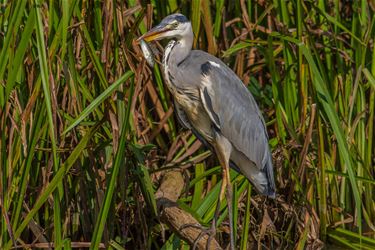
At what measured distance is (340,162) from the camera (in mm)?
3357

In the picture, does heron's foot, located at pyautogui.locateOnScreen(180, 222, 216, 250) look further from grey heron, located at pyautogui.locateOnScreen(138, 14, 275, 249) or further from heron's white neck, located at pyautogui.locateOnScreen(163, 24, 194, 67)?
heron's white neck, located at pyautogui.locateOnScreen(163, 24, 194, 67)

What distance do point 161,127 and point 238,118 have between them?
36cm

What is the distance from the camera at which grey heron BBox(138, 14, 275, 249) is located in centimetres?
285

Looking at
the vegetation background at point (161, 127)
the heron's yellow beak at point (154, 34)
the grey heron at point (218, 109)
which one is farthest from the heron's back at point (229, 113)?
the heron's yellow beak at point (154, 34)

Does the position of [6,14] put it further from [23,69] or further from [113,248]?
[113,248]

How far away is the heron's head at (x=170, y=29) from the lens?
104 inches

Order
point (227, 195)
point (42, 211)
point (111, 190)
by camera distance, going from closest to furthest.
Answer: point (111, 190), point (227, 195), point (42, 211)

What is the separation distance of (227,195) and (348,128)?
0.63m

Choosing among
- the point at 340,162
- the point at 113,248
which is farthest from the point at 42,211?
the point at 340,162

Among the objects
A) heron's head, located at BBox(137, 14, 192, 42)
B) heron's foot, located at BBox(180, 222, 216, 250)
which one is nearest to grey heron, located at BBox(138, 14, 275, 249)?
heron's head, located at BBox(137, 14, 192, 42)

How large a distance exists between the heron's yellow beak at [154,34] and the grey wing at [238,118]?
260 millimetres

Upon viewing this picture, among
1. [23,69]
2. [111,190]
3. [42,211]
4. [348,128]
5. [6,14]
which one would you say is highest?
[6,14]

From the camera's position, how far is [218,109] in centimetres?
294

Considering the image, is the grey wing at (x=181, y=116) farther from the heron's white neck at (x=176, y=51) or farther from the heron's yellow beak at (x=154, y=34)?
the heron's yellow beak at (x=154, y=34)
